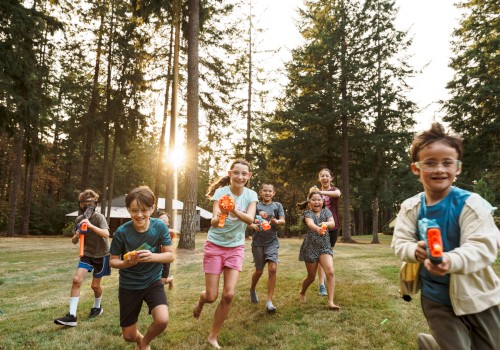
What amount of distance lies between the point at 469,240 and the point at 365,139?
2341 cm

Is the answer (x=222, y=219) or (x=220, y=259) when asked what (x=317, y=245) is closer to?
(x=220, y=259)

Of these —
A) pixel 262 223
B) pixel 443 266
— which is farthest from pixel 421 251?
pixel 262 223

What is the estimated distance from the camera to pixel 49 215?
133 ft

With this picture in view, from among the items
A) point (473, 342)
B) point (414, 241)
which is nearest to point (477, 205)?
point (414, 241)

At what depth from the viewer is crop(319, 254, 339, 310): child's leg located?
627 cm

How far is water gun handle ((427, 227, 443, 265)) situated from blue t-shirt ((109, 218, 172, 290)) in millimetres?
3020

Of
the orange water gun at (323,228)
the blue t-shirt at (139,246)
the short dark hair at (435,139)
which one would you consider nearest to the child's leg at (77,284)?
the blue t-shirt at (139,246)

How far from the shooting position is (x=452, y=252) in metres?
2.26

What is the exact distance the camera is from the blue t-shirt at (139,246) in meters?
4.18

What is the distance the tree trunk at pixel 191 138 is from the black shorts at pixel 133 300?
11.3m

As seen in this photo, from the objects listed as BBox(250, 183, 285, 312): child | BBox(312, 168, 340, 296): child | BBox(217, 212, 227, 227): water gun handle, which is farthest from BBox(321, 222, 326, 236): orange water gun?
BBox(217, 212, 227, 227): water gun handle

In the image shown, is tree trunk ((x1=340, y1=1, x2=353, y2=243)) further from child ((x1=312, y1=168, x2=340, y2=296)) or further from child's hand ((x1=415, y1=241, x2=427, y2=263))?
child's hand ((x1=415, y1=241, x2=427, y2=263))

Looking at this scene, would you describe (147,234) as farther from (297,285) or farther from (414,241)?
(297,285)

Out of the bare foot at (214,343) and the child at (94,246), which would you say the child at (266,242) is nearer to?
the bare foot at (214,343)
